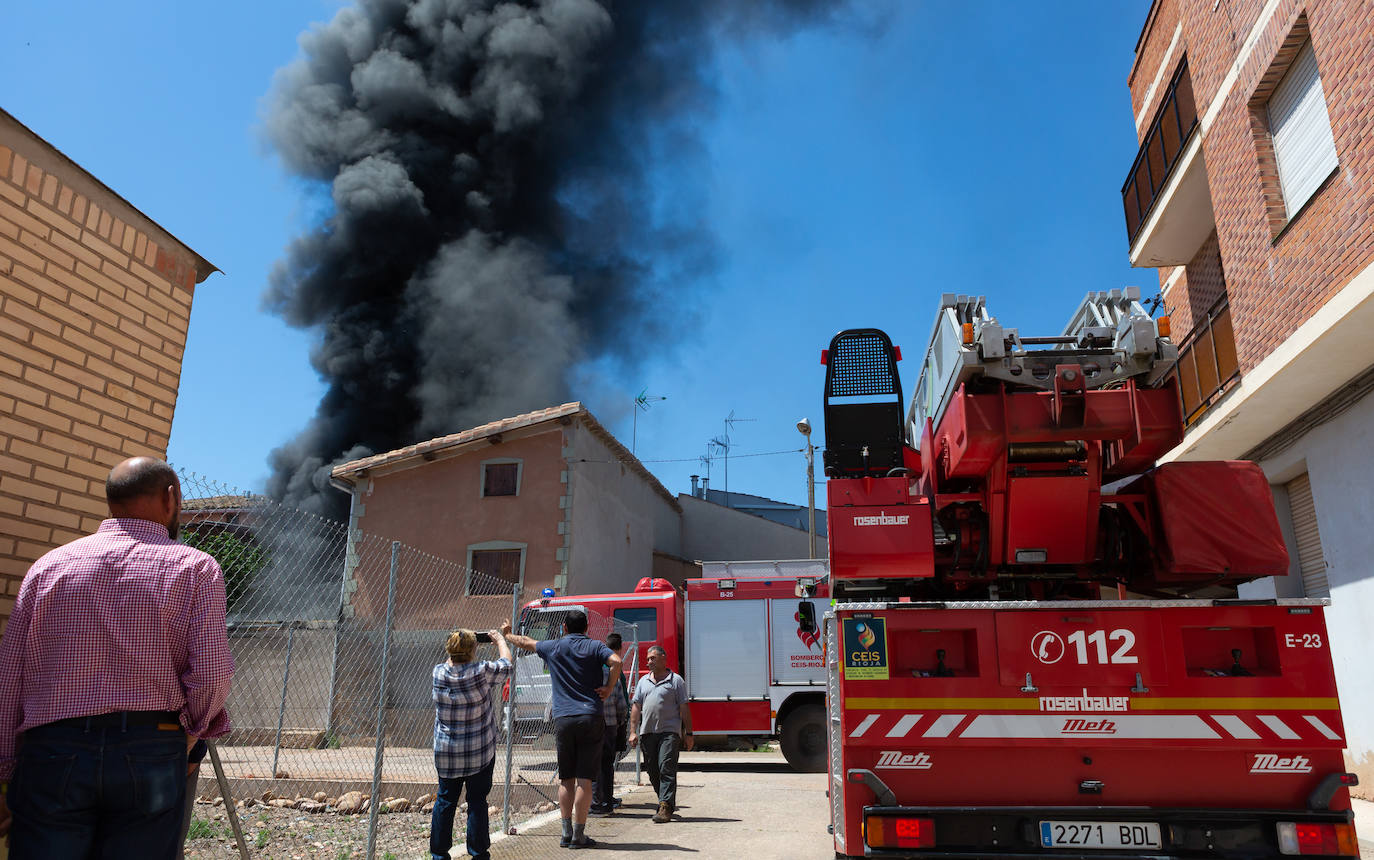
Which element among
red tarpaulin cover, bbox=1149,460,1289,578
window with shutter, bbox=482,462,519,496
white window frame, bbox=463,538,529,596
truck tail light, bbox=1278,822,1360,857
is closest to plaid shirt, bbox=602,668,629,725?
red tarpaulin cover, bbox=1149,460,1289,578

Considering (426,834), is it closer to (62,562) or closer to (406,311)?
(62,562)

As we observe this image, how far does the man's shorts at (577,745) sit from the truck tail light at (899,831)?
282 cm

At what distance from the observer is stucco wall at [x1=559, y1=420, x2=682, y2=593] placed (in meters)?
20.1

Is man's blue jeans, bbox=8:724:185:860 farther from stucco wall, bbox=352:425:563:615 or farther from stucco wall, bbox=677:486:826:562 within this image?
stucco wall, bbox=677:486:826:562

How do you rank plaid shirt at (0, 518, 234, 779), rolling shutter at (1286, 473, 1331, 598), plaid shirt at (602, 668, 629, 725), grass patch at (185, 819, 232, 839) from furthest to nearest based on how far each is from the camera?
rolling shutter at (1286, 473, 1331, 598), plaid shirt at (602, 668, 629, 725), grass patch at (185, 819, 232, 839), plaid shirt at (0, 518, 234, 779)

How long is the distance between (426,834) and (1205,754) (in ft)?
19.6

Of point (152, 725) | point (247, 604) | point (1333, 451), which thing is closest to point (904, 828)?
point (152, 725)

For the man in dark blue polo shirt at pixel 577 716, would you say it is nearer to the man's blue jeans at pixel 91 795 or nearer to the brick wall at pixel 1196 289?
the man's blue jeans at pixel 91 795

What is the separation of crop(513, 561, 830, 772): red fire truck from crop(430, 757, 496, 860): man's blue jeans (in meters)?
6.79

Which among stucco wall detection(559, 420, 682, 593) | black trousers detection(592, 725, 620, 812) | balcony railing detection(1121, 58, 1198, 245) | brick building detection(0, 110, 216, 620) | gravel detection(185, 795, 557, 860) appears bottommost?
gravel detection(185, 795, 557, 860)

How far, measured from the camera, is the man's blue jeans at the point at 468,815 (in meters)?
5.12

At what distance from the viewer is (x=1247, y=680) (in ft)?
13.3

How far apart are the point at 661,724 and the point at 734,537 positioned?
823 inches

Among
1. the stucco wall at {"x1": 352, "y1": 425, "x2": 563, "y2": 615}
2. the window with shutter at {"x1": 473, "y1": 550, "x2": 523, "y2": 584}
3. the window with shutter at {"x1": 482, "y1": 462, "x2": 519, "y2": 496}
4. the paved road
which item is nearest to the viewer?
the paved road
